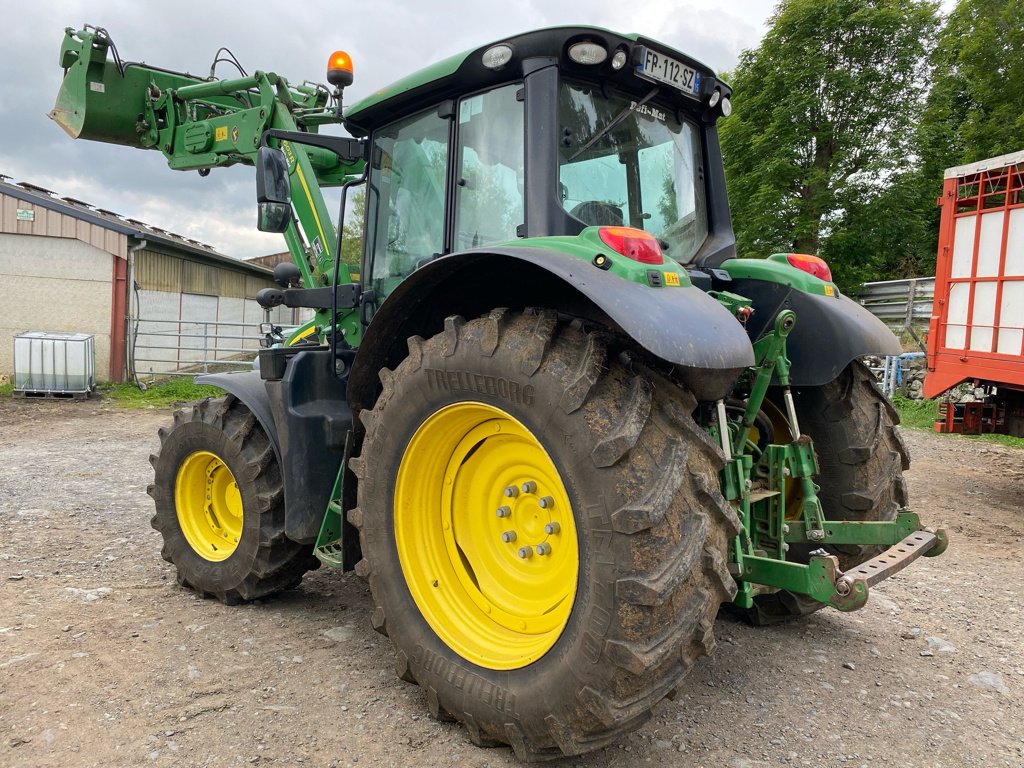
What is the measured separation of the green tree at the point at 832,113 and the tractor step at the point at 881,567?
15274mm

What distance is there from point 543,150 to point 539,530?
1.38m

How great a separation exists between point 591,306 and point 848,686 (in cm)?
194

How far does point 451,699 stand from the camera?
2514mm

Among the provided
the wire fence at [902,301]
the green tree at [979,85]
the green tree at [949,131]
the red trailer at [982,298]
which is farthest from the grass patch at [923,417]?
the green tree at [979,85]

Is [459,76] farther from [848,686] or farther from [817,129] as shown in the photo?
[817,129]

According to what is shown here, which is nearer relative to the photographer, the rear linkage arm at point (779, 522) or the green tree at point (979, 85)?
the rear linkage arm at point (779, 522)

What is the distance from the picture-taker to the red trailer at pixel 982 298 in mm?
6410

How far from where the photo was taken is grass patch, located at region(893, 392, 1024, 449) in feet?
32.1

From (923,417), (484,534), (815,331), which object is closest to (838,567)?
(815,331)

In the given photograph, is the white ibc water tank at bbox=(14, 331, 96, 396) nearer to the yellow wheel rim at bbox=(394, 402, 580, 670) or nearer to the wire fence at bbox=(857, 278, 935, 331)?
the yellow wheel rim at bbox=(394, 402, 580, 670)

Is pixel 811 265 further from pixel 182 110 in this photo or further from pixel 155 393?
pixel 155 393

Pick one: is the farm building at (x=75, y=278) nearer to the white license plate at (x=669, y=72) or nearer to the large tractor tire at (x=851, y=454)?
the white license plate at (x=669, y=72)

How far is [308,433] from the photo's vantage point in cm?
332

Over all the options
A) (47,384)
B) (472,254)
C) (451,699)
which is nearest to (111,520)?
(451,699)
